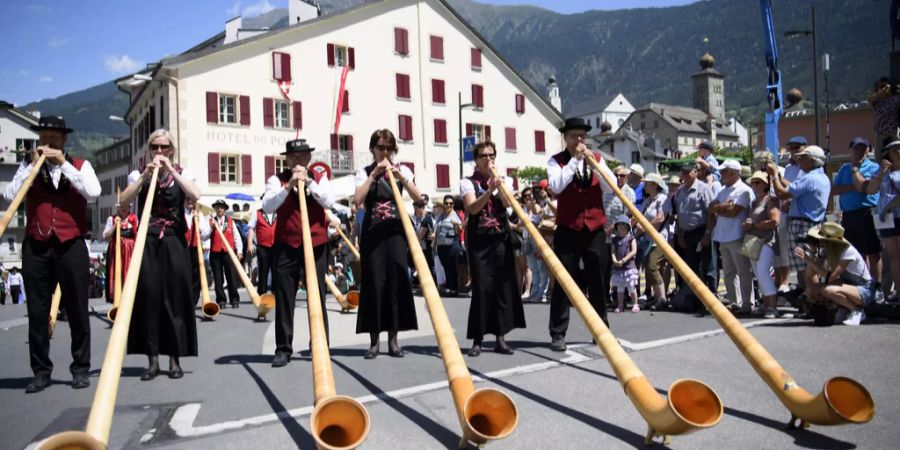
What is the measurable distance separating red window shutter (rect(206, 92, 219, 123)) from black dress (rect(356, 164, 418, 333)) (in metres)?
35.1

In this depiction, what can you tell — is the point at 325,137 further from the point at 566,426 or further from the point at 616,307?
the point at 566,426

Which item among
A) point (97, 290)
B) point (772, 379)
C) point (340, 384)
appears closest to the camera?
point (772, 379)

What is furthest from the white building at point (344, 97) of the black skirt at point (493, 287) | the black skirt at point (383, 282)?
the black skirt at point (493, 287)

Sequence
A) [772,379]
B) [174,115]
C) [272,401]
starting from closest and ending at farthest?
[772,379] → [272,401] → [174,115]

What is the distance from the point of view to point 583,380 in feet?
18.9

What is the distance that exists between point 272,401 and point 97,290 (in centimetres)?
2083

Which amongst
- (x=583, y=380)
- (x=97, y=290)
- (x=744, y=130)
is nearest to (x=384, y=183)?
(x=583, y=380)

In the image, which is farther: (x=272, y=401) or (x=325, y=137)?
(x=325, y=137)

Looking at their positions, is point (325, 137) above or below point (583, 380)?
above

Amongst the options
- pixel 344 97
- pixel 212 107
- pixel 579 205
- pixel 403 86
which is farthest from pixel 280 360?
pixel 403 86

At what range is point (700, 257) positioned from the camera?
10.4 m

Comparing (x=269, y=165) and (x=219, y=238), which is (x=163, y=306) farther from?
(x=269, y=165)

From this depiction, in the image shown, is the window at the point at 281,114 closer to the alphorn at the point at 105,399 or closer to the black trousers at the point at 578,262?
the black trousers at the point at 578,262

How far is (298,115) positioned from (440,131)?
9917 mm
